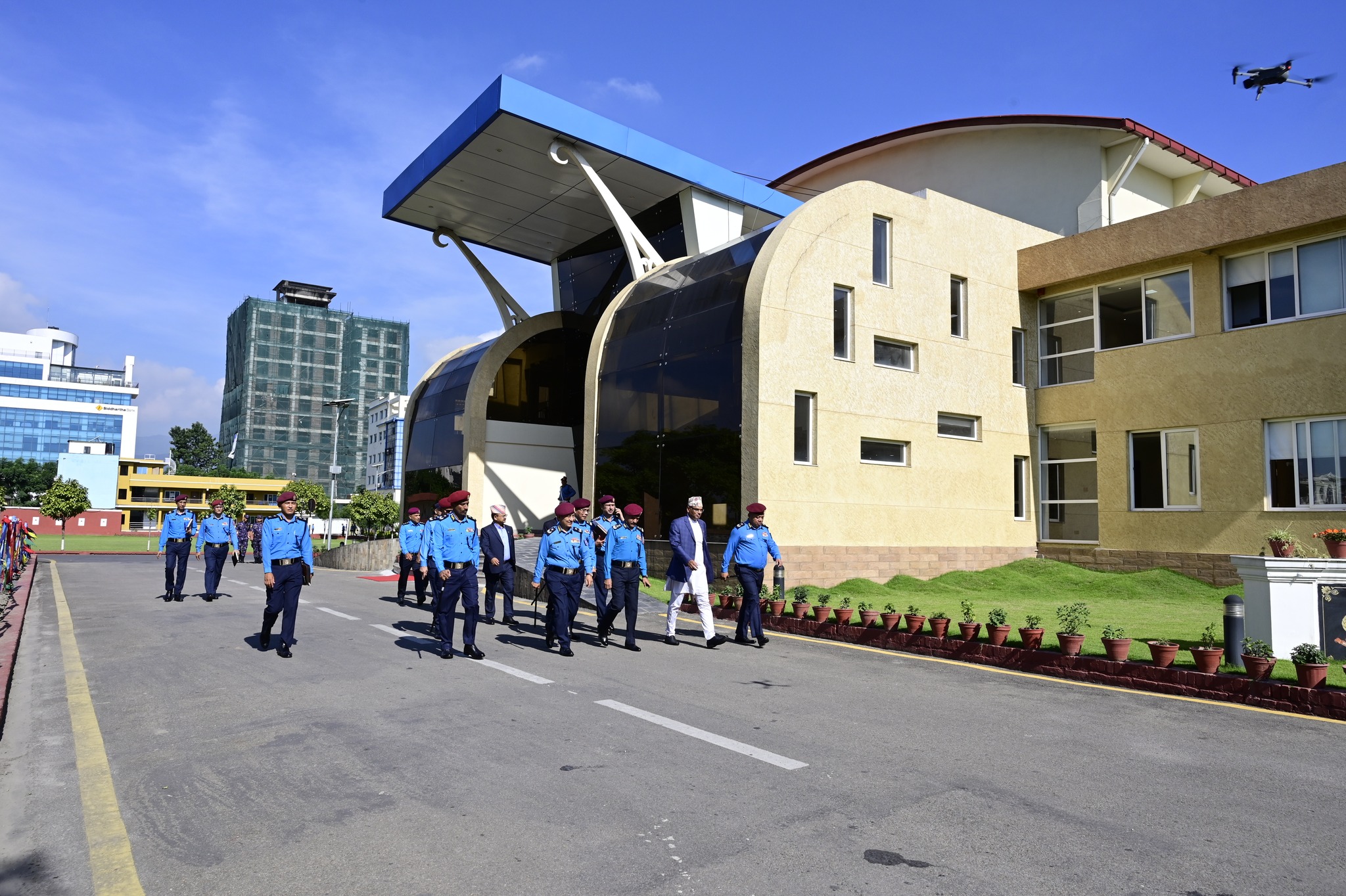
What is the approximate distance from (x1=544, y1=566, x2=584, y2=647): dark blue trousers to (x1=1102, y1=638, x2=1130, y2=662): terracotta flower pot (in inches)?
232

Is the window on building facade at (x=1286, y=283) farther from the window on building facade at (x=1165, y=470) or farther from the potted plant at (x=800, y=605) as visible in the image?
the potted plant at (x=800, y=605)

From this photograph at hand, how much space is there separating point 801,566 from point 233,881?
15.1 meters

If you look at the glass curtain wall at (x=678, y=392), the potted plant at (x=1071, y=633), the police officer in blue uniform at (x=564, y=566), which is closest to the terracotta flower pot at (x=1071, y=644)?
the potted plant at (x=1071, y=633)

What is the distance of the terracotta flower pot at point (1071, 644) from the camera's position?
32.2ft

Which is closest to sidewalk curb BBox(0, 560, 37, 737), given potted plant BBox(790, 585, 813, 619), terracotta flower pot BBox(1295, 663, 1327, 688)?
potted plant BBox(790, 585, 813, 619)

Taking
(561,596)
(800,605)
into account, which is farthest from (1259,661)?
(561,596)

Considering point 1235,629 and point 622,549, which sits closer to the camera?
point 1235,629

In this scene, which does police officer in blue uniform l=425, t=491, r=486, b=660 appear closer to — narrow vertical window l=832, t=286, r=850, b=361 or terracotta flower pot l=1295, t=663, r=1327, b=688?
terracotta flower pot l=1295, t=663, r=1327, b=688

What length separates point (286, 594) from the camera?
418 inches

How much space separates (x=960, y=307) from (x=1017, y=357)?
8.11ft

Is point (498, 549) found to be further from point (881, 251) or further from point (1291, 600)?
point (881, 251)

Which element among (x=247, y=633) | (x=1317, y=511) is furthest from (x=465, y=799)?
(x=1317, y=511)

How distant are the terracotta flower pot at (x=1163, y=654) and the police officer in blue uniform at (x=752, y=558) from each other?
4687mm

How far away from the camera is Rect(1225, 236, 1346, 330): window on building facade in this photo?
58.3ft
